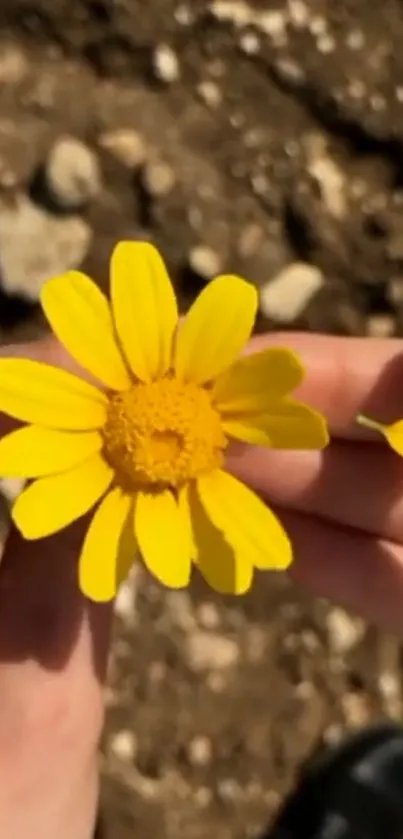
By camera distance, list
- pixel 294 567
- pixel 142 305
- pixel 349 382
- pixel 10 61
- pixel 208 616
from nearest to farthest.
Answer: pixel 142 305
pixel 349 382
pixel 294 567
pixel 10 61
pixel 208 616

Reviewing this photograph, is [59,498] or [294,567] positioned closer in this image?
[59,498]

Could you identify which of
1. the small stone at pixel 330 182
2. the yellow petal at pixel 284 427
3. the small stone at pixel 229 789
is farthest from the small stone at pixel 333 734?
the yellow petal at pixel 284 427

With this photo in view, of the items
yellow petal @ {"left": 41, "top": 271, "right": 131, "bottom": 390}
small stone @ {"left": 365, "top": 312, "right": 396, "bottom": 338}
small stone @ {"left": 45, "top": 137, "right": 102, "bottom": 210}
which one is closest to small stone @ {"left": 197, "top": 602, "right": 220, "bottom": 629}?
small stone @ {"left": 365, "top": 312, "right": 396, "bottom": 338}

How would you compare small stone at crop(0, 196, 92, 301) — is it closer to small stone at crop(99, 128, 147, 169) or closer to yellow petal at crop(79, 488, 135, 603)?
small stone at crop(99, 128, 147, 169)

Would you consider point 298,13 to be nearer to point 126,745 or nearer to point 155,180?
point 155,180

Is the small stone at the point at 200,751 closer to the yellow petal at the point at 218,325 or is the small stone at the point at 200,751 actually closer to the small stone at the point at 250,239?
the small stone at the point at 250,239

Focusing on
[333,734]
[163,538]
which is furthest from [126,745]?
[163,538]

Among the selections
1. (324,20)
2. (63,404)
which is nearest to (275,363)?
(63,404)
